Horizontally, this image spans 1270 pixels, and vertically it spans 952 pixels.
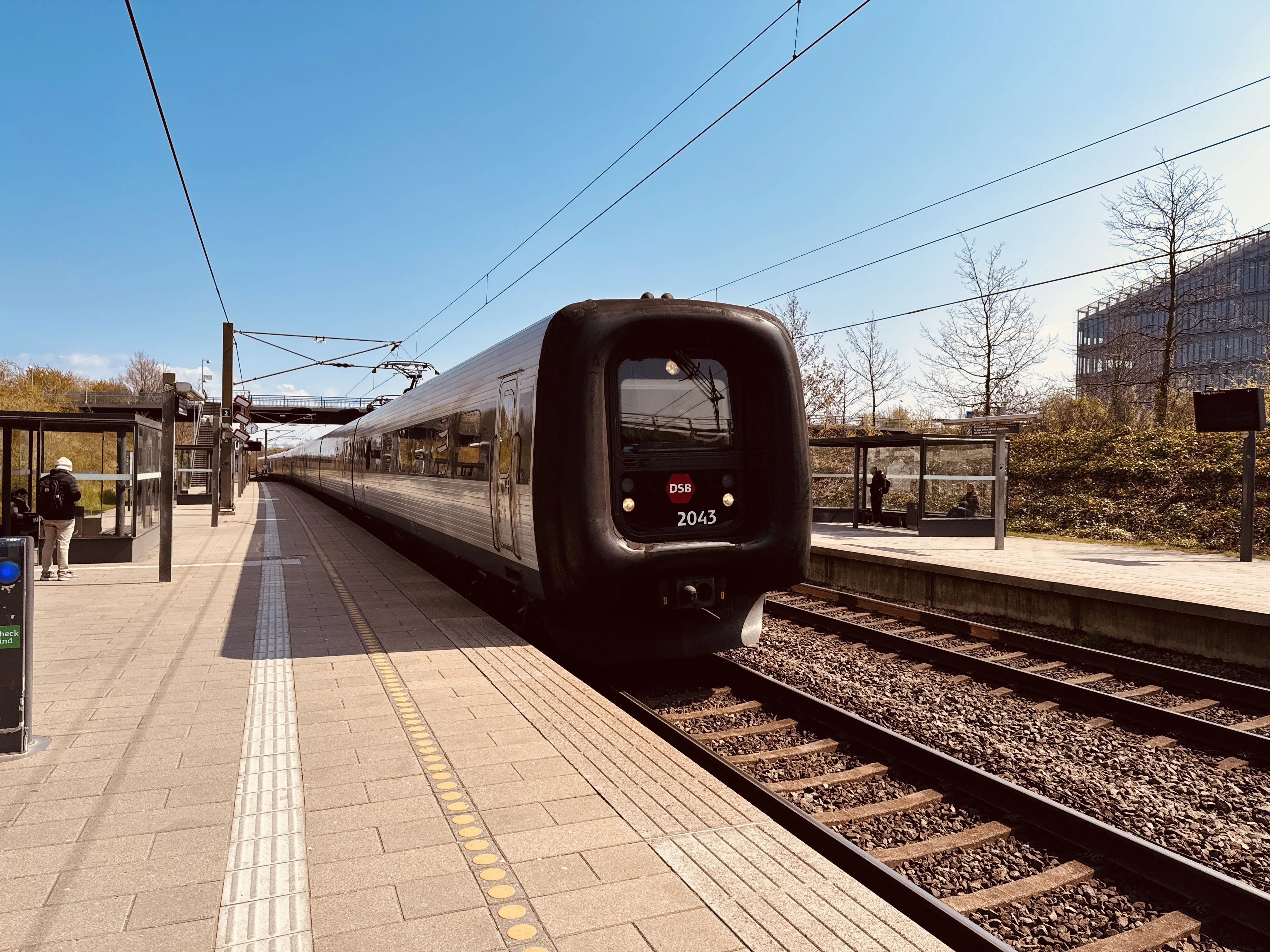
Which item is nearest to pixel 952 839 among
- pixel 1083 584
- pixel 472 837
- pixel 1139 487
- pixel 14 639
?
pixel 472 837

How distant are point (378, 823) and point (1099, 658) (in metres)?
6.77

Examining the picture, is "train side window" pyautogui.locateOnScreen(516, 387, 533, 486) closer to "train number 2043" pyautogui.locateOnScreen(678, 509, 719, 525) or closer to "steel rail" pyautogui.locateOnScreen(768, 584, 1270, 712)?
"train number 2043" pyautogui.locateOnScreen(678, 509, 719, 525)

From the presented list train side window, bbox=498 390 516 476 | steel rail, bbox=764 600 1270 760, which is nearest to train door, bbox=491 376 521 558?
train side window, bbox=498 390 516 476

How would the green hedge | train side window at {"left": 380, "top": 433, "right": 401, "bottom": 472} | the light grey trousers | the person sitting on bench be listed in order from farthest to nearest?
1. the green hedge
2. the person sitting on bench
3. train side window at {"left": 380, "top": 433, "right": 401, "bottom": 472}
4. the light grey trousers

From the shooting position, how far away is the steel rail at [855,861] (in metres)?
3.03

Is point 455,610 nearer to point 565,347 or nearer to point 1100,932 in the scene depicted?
point 565,347

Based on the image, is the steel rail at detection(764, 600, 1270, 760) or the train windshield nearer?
the steel rail at detection(764, 600, 1270, 760)

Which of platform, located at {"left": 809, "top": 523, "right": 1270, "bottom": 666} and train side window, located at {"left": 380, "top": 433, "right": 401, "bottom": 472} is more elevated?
train side window, located at {"left": 380, "top": 433, "right": 401, "bottom": 472}

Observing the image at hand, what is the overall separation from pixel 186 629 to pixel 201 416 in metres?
10.6

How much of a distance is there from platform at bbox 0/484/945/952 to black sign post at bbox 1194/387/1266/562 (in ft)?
39.5

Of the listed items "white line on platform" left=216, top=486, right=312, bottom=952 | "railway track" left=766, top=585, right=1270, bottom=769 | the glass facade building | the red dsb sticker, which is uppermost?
the glass facade building

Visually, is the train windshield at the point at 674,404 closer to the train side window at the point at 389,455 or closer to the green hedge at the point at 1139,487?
the train side window at the point at 389,455

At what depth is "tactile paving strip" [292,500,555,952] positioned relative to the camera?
276cm

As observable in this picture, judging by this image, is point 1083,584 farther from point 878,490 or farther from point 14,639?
point 878,490
